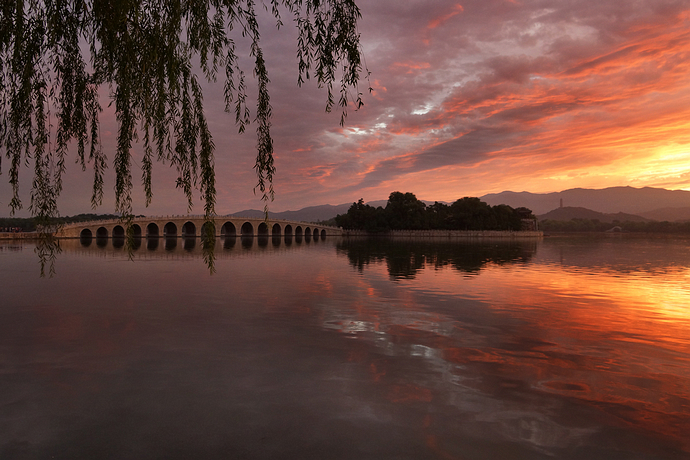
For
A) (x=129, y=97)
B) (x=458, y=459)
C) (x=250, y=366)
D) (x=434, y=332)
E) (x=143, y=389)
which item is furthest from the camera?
(x=434, y=332)

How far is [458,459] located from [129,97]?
6257 mm

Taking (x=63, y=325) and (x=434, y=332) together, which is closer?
(x=434, y=332)

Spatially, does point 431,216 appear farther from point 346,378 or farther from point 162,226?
point 346,378

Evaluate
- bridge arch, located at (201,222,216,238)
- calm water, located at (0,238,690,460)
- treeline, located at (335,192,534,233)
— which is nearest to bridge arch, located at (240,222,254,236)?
treeline, located at (335,192,534,233)

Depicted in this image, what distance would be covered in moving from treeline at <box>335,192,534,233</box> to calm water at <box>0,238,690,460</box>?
346 feet

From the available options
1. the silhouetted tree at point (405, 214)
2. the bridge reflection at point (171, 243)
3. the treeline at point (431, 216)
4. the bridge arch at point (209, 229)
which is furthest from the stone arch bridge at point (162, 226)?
the bridge arch at point (209, 229)

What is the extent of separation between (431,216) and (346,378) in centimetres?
11978

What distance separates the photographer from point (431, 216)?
12438 cm

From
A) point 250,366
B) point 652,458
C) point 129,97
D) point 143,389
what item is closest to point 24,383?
point 143,389

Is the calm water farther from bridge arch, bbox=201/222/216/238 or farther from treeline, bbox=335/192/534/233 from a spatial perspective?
treeline, bbox=335/192/534/233

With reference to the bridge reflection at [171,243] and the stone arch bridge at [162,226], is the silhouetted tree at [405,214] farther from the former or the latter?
the bridge reflection at [171,243]

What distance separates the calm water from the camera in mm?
5410

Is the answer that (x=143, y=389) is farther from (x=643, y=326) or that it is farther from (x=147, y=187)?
(x=643, y=326)

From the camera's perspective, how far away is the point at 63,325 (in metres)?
12.1
